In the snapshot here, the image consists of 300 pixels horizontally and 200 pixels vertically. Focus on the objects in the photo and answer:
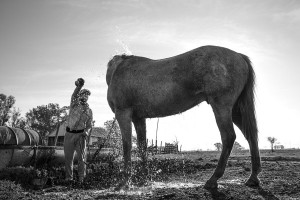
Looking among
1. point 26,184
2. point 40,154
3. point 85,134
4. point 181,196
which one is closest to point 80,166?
point 85,134

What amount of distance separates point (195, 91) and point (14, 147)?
6534mm

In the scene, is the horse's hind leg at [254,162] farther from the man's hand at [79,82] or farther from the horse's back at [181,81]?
the man's hand at [79,82]

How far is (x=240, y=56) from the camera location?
14.6 ft

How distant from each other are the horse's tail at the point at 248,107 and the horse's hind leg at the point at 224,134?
642 mm

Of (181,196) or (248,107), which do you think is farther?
(248,107)

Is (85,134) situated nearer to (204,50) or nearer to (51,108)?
(204,50)

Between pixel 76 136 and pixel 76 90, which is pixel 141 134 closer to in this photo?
pixel 76 136

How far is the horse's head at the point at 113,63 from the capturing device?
5422 millimetres

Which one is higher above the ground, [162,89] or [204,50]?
[204,50]

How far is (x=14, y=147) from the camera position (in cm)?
823

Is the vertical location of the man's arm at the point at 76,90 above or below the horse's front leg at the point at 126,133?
above

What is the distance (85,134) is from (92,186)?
4.87 feet

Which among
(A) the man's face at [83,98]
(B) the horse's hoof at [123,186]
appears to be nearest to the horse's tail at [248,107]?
(B) the horse's hoof at [123,186]

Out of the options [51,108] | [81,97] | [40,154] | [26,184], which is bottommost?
[26,184]
